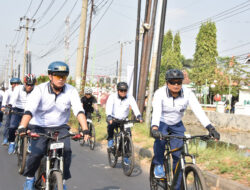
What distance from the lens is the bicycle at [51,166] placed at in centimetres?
359

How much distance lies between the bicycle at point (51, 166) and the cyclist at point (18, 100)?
3.60 meters

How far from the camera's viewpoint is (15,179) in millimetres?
6148

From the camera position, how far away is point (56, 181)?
353cm

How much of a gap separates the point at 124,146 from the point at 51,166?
334 centimetres

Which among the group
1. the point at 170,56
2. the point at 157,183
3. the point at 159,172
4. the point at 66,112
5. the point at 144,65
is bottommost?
the point at 157,183

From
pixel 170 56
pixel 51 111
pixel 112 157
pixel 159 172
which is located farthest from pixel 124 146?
pixel 170 56

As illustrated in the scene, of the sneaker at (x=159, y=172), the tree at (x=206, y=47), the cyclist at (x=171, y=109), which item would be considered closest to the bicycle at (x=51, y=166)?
the cyclist at (x=171, y=109)

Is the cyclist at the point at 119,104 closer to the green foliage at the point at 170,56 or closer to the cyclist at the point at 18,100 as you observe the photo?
the cyclist at the point at 18,100

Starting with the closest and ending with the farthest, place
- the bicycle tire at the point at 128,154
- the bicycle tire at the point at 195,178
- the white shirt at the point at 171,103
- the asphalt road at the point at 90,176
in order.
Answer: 1. the bicycle tire at the point at 195,178
2. the white shirt at the point at 171,103
3. the asphalt road at the point at 90,176
4. the bicycle tire at the point at 128,154

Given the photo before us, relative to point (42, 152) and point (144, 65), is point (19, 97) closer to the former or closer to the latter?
point (42, 152)

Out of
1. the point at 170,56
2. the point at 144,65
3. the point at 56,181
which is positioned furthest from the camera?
the point at 170,56

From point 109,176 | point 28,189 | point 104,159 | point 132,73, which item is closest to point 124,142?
point 109,176

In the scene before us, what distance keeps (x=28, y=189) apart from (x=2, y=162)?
381 cm

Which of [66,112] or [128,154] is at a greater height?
[66,112]
